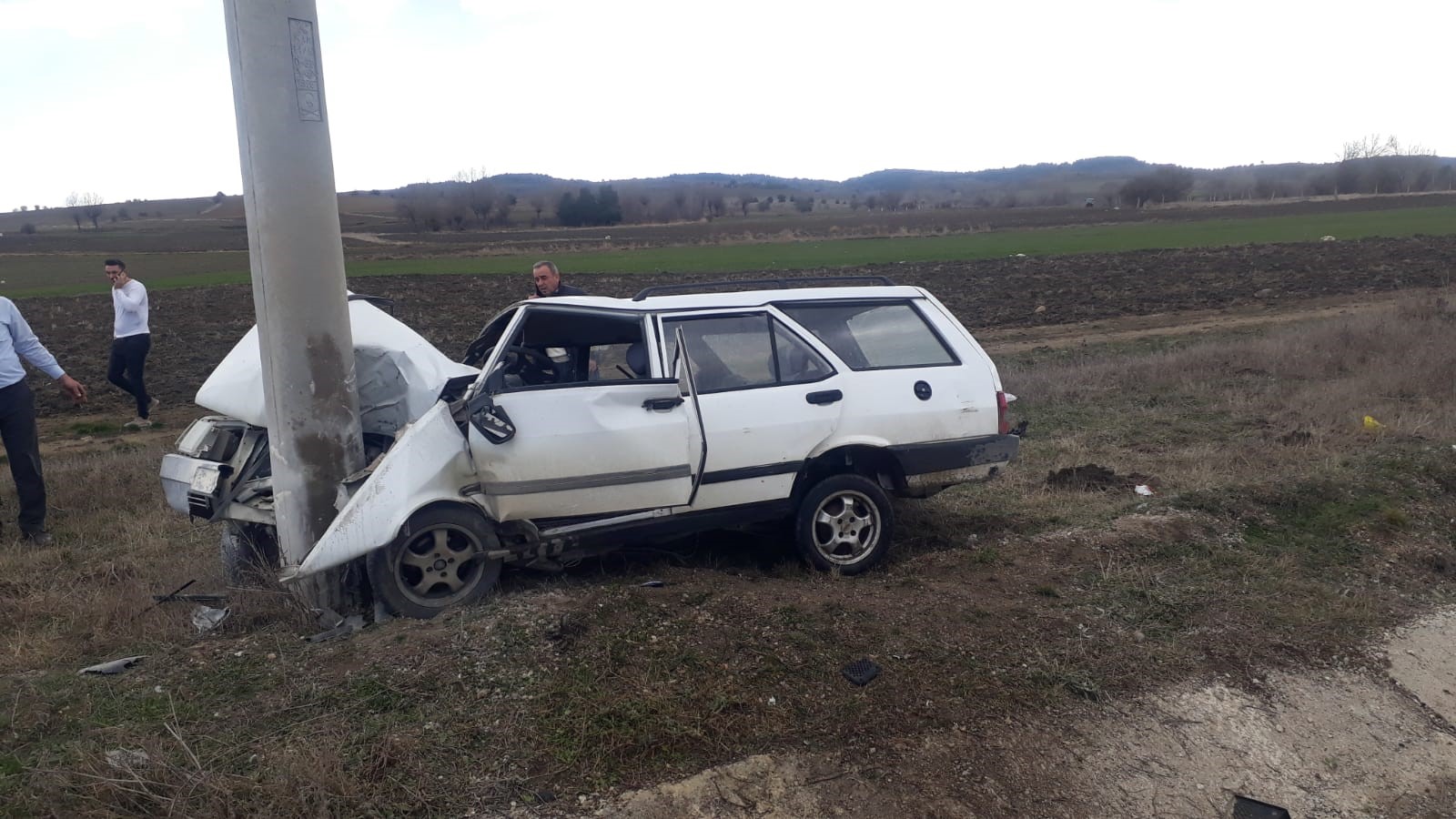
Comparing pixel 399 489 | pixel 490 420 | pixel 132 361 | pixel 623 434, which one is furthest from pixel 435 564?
pixel 132 361

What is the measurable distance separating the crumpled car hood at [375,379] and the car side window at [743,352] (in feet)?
5.21

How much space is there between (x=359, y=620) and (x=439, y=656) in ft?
3.34

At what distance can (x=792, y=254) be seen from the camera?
45.8 meters

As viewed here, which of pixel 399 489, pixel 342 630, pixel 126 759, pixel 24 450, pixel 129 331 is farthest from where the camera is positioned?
pixel 129 331

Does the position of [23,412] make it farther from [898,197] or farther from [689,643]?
[898,197]

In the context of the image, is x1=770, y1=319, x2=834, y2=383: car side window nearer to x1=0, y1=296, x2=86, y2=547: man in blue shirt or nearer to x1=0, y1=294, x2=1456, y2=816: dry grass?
x1=0, y1=294, x2=1456, y2=816: dry grass

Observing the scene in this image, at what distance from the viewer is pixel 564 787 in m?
3.55

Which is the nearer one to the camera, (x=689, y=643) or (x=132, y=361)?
(x=689, y=643)

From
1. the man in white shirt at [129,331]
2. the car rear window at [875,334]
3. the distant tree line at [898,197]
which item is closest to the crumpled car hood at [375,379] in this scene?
the car rear window at [875,334]

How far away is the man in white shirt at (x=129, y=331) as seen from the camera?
11.8 m

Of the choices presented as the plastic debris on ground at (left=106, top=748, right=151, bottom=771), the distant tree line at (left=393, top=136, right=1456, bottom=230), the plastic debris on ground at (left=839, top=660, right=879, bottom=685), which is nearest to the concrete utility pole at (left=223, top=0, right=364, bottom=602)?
the plastic debris on ground at (left=106, top=748, right=151, bottom=771)

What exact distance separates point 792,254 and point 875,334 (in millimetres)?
40258

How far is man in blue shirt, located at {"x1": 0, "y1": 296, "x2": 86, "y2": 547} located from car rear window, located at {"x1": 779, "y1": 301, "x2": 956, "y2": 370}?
5.50 m

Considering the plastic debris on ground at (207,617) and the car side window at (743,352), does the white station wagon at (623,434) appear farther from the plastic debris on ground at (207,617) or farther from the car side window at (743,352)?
the plastic debris on ground at (207,617)
